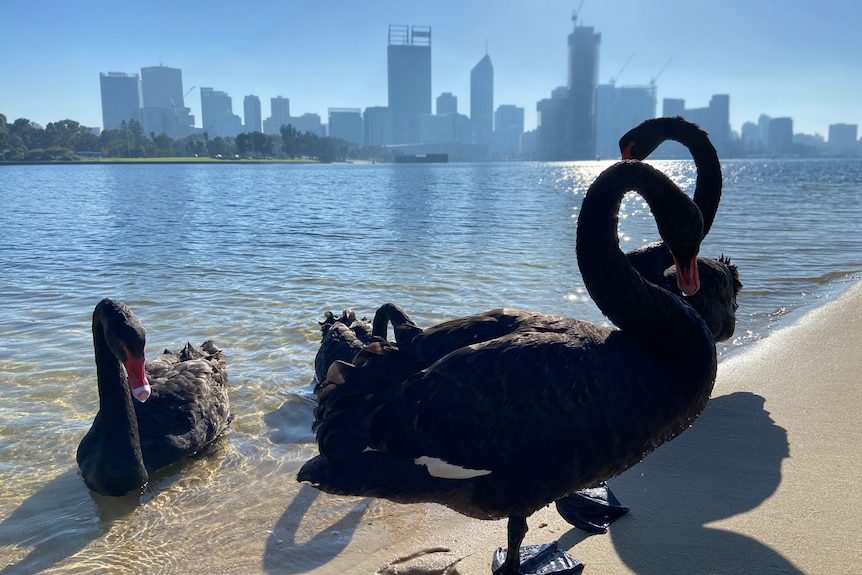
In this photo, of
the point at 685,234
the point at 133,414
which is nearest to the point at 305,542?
the point at 133,414

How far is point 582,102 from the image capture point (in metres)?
186

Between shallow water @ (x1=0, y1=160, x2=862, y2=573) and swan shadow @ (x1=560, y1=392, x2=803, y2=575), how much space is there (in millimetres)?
1370

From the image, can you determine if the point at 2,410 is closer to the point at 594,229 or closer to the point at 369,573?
the point at 369,573

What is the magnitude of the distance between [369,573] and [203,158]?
13117 centimetres

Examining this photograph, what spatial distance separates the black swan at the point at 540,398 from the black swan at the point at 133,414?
1.97m

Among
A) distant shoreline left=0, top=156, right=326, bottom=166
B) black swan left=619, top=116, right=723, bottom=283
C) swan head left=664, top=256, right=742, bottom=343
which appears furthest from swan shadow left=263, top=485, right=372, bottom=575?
distant shoreline left=0, top=156, right=326, bottom=166

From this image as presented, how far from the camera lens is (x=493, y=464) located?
8.00ft

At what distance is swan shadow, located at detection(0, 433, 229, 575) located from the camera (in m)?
3.50

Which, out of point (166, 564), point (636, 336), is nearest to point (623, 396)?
point (636, 336)

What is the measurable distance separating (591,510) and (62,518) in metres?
3.10

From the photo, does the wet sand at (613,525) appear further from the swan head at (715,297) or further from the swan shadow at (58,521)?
the swan head at (715,297)

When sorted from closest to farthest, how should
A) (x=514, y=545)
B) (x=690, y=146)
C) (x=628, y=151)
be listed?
(x=514, y=545) → (x=628, y=151) → (x=690, y=146)

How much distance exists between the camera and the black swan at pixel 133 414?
4.05 metres

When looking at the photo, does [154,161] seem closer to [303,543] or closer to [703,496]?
[303,543]
